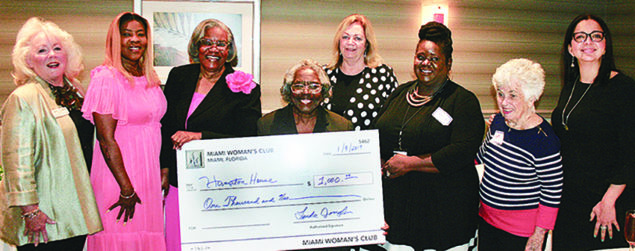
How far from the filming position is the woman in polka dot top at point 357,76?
289cm

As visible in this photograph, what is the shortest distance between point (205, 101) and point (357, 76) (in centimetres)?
102

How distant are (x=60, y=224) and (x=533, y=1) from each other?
18.2 ft

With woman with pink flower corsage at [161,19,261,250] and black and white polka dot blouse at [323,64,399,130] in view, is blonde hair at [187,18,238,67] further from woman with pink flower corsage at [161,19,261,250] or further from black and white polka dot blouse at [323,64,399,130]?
black and white polka dot blouse at [323,64,399,130]

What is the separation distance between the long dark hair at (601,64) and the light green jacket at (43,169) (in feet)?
Result: 8.71

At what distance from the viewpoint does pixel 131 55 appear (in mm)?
2449

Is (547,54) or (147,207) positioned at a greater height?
(547,54)

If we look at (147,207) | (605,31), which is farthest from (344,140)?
(605,31)

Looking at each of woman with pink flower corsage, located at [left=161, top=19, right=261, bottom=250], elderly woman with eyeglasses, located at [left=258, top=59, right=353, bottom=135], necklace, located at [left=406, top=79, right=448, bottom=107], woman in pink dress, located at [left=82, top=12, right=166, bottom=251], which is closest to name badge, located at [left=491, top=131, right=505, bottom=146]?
necklace, located at [left=406, top=79, right=448, bottom=107]

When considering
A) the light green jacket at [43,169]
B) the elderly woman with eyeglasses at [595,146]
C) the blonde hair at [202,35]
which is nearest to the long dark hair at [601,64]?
the elderly woman with eyeglasses at [595,146]

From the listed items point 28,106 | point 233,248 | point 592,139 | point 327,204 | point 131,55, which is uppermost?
point 131,55

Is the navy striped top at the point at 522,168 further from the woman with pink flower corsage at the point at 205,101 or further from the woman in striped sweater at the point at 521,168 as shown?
the woman with pink flower corsage at the point at 205,101

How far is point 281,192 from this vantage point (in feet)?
7.25

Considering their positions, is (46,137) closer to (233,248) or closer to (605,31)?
(233,248)

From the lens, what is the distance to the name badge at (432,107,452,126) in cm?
231
